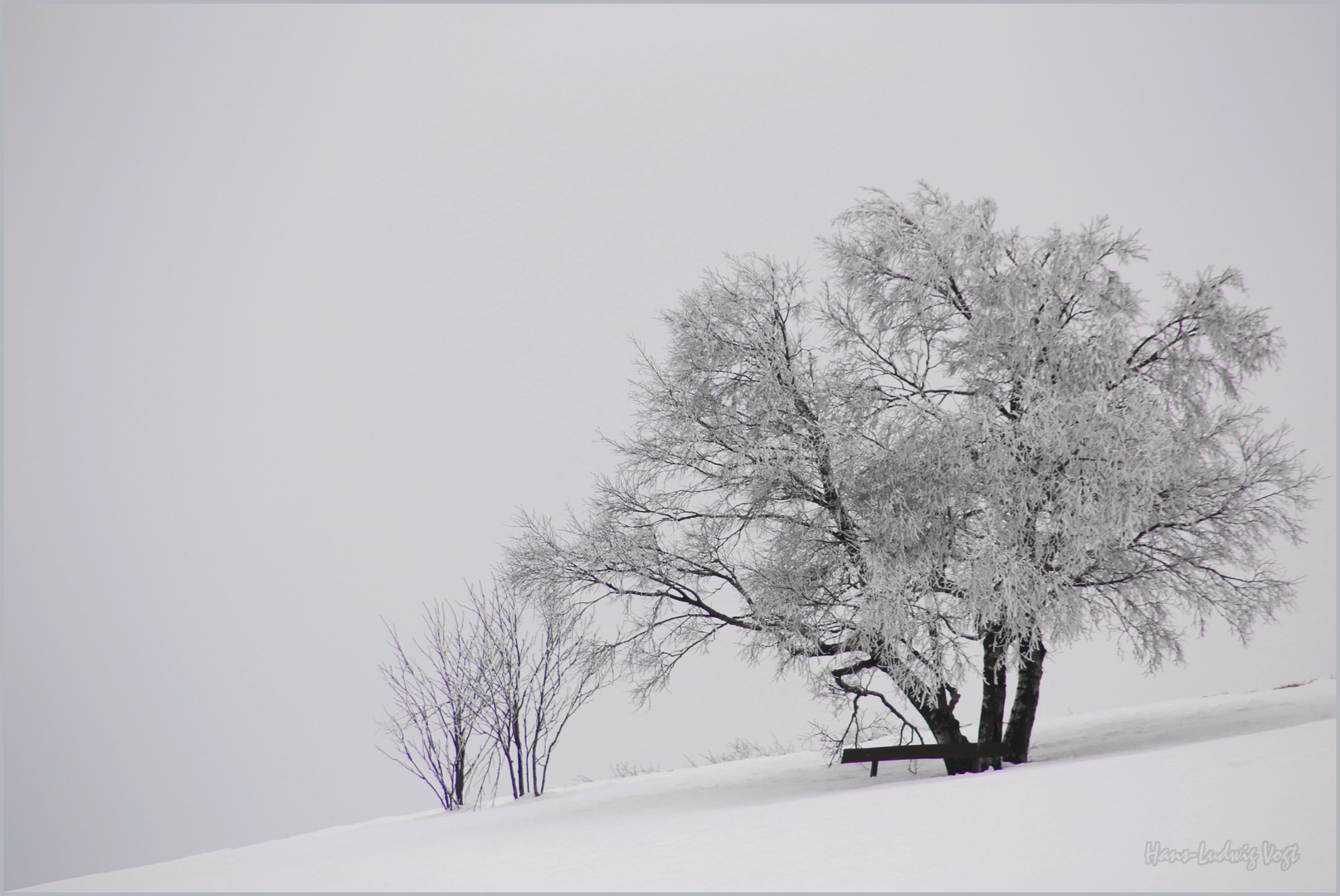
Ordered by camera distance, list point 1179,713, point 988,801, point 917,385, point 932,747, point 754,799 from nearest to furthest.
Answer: point 988,801 → point 754,799 → point 932,747 → point 917,385 → point 1179,713

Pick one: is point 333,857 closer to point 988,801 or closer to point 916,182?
point 988,801

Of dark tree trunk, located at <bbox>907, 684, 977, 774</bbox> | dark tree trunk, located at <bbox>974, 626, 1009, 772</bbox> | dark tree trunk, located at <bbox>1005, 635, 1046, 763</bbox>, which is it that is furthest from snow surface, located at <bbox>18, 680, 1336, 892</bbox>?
dark tree trunk, located at <bbox>974, 626, 1009, 772</bbox>

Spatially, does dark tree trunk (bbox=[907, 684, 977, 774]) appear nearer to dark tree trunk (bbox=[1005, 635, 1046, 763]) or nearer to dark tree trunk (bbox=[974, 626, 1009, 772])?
dark tree trunk (bbox=[974, 626, 1009, 772])

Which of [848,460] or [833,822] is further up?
[848,460]

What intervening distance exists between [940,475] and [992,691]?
2.68m

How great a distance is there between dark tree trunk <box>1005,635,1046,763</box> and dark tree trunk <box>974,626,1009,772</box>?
0.15 m

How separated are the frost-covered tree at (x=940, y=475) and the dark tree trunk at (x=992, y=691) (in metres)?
0.03

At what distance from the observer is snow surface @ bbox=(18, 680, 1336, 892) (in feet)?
16.5

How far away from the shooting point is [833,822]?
22.8 feet

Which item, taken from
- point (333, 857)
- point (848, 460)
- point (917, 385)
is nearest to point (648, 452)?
point (848, 460)

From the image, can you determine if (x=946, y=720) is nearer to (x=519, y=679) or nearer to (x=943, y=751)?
(x=943, y=751)

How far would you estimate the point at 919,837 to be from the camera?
6.02 meters

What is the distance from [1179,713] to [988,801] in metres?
7.79

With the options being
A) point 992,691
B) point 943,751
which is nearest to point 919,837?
point 943,751
